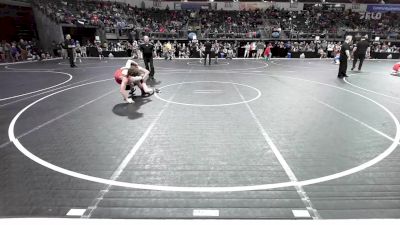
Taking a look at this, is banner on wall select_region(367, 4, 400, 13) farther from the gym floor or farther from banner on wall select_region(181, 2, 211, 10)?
the gym floor

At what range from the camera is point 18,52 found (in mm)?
19516

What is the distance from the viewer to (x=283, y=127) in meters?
5.71

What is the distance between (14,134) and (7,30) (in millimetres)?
23553

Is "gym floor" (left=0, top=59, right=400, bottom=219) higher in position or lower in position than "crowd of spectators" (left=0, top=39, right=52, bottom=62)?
lower

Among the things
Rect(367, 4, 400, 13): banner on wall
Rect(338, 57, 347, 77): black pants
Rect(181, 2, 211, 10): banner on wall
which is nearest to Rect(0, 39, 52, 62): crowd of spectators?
Rect(181, 2, 211, 10): banner on wall

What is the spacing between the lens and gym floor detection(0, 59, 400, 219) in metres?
3.15

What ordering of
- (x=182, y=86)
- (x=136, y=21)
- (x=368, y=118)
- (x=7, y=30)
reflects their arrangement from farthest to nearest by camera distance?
(x=136, y=21) → (x=7, y=30) → (x=182, y=86) → (x=368, y=118)

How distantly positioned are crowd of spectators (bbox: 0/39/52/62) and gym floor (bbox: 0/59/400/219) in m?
13.1

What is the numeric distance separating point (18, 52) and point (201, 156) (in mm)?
20232

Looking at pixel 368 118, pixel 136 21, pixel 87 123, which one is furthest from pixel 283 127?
pixel 136 21

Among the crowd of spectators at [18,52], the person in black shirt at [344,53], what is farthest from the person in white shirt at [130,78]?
the crowd of spectators at [18,52]

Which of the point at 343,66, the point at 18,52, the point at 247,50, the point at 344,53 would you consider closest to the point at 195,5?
the point at 247,50

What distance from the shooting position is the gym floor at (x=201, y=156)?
3152 millimetres
